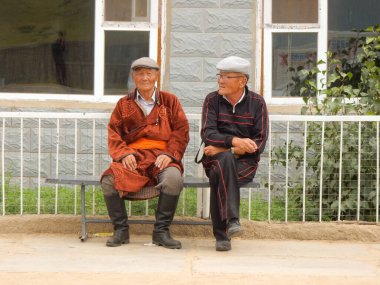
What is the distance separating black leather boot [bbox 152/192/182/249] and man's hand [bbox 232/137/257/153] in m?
0.59

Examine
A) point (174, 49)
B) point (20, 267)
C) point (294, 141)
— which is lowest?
point (20, 267)

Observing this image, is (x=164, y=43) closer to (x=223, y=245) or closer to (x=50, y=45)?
(x=50, y=45)

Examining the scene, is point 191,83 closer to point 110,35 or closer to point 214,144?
point 110,35

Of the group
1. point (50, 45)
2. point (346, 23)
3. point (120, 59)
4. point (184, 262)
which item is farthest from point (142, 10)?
point (184, 262)

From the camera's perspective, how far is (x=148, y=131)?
24.4 ft

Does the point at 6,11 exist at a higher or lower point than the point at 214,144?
higher

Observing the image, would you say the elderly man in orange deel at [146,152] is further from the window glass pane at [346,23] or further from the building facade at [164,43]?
the window glass pane at [346,23]

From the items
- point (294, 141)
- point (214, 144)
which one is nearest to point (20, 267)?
point (214, 144)

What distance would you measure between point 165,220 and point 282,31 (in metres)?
2.85

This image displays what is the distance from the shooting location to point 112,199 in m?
7.28

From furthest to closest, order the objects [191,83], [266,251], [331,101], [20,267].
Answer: [191,83], [331,101], [266,251], [20,267]

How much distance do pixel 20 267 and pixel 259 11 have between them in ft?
12.8

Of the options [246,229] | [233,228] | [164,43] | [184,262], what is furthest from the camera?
[164,43]

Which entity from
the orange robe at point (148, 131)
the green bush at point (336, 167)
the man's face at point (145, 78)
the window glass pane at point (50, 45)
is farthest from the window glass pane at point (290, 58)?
the man's face at point (145, 78)
